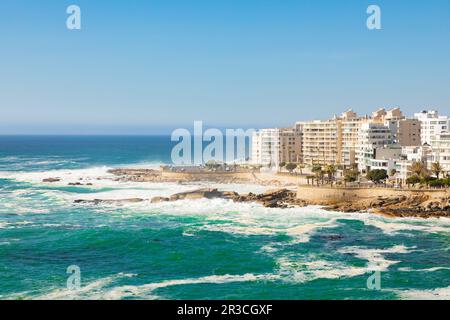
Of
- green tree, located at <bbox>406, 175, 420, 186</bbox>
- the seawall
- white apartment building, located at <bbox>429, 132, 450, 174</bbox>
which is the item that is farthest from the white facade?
green tree, located at <bbox>406, 175, 420, 186</bbox>

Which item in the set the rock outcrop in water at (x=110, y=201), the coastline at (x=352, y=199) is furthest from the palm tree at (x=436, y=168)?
the rock outcrop in water at (x=110, y=201)

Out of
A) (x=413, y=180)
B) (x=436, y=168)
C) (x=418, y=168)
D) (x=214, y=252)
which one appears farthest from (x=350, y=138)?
(x=214, y=252)

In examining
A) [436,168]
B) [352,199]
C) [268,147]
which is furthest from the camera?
[268,147]

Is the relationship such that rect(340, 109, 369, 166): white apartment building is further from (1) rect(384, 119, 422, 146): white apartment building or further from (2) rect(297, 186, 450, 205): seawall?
(2) rect(297, 186, 450, 205): seawall

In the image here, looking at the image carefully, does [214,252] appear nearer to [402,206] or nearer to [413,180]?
[402,206]
